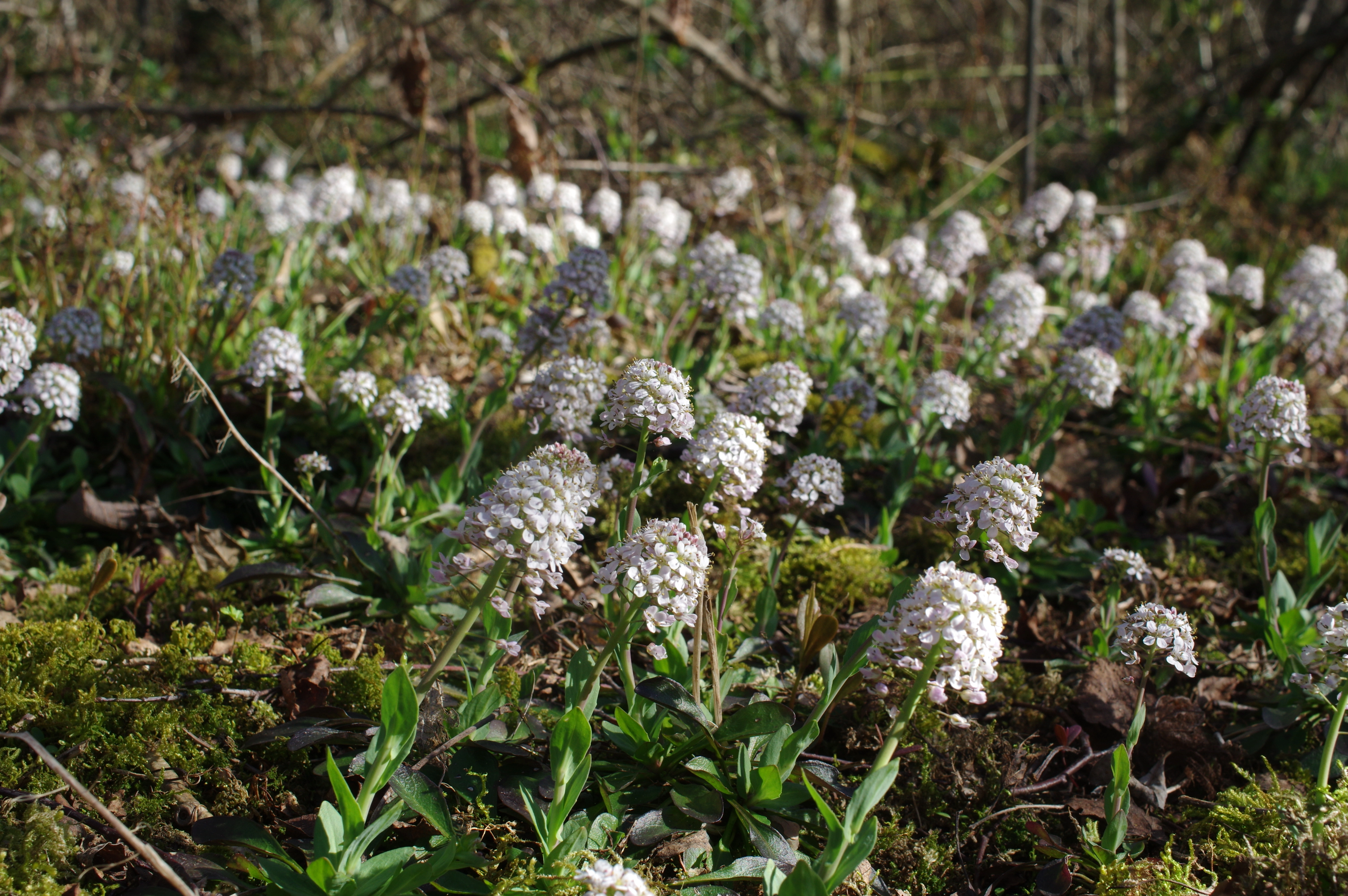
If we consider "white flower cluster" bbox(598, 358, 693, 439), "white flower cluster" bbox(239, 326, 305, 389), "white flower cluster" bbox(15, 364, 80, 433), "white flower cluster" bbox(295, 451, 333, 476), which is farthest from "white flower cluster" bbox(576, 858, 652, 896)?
"white flower cluster" bbox(15, 364, 80, 433)

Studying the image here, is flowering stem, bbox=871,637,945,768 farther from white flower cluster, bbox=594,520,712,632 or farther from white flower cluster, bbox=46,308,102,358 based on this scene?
white flower cluster, bbox=46,308,102,358

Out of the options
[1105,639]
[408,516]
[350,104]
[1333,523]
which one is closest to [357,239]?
[408,516]

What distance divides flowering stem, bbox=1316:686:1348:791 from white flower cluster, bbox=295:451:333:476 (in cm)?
304

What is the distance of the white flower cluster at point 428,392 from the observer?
3.20 metres

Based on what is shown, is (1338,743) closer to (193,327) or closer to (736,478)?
(736,478)

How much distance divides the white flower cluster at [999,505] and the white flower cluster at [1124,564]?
3.50 feet

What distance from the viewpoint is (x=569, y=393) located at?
2.82 meters

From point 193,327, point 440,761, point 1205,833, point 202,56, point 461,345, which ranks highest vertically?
point 202,56

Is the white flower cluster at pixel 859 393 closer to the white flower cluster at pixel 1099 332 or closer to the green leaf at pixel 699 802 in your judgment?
the white flower cluster at pixel 1099 332

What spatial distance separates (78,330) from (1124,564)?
3.94m

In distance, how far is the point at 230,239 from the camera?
18.1 feet

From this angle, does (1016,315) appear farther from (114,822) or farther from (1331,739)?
(114,822)

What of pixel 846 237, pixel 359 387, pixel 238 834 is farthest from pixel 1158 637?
pixel 846 237

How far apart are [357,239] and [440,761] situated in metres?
4.71
